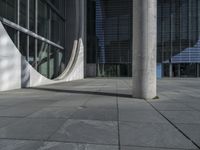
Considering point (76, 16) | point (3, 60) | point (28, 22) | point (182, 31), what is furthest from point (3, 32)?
point (182, 31)

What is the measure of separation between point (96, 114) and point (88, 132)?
65.8 inches

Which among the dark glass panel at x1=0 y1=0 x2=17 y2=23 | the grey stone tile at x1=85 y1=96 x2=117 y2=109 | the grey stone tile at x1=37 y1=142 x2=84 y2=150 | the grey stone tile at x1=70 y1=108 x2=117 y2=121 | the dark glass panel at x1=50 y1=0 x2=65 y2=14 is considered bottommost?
the grey stone tile at x1=37 y1=142 x2=84 y2=150

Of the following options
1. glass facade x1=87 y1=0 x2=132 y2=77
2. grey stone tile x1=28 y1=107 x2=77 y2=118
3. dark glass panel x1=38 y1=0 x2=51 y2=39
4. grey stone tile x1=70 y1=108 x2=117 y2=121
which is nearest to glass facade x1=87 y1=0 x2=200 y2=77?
glass facade x1=87 y1=0 x2=132 y2=77

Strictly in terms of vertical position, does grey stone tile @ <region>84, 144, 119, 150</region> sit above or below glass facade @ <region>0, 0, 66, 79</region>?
below

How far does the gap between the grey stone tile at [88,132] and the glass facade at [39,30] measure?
12.4 metres

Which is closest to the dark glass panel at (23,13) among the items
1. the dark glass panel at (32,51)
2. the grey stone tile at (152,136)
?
the dark glass panel at (32,51)

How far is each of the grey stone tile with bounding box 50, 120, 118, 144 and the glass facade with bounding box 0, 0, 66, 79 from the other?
40.6 feet

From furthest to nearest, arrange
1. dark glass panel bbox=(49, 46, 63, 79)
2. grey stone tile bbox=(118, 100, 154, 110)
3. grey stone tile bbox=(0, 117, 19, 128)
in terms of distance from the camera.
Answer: dark glass panel bbox=(49, 46, 63, 79) < grey stone tile bbox=(118, 100, 154, 110) < grey stone tile bbox=(0, 117, 19, 128)

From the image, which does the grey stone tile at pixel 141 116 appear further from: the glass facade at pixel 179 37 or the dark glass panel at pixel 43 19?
the glass facade at pixel 179 37

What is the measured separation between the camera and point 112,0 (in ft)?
141

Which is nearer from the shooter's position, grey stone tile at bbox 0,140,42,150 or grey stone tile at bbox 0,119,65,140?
grey stone tile at bbox 0,140,42,150

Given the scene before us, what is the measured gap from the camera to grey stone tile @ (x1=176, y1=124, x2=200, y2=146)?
405 cm

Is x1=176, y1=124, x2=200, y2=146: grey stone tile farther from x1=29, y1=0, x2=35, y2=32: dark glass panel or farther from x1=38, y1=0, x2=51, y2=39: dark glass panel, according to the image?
x1=38, y1=0, x2=51, y2=39: dark glass panel

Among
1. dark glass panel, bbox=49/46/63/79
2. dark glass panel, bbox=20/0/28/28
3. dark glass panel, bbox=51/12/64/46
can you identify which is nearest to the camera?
dark glass panel, bbox=20/0/28/28
